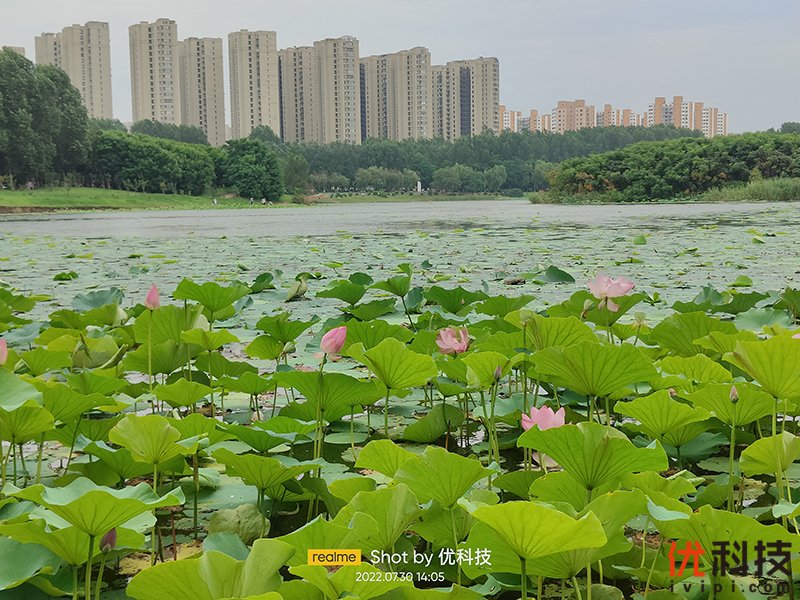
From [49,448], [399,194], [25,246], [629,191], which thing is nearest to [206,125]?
[399,194]

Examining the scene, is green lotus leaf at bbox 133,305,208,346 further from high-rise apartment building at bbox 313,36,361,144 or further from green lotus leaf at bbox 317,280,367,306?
high-rise apartment building at bbox 313,36,361,144

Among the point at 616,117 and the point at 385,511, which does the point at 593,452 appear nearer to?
the point at 385,511

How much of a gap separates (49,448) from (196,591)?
85 cm

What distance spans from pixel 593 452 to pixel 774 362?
255mm

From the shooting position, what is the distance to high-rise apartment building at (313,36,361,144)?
7512 centimetres

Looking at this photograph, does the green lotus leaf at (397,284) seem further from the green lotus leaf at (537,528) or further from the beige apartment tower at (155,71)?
the beige apartment tower at (155,71)

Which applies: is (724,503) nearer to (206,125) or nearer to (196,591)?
(196,591)

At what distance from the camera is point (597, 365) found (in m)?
0.92

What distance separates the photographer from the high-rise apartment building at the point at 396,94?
7938 centimetres

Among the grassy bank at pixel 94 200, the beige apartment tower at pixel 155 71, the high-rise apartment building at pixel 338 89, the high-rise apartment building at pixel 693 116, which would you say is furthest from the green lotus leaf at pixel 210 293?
the high-rise apartment building at pixel 693 116

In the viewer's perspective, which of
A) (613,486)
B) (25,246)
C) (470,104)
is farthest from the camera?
(470,104)

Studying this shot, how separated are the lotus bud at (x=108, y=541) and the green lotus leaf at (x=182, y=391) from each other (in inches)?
18.9

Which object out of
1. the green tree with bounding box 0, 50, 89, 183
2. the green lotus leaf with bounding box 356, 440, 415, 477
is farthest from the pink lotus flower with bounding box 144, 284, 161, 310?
the green tree with bounding box 0, 50, 89, 183

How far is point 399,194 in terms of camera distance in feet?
174
